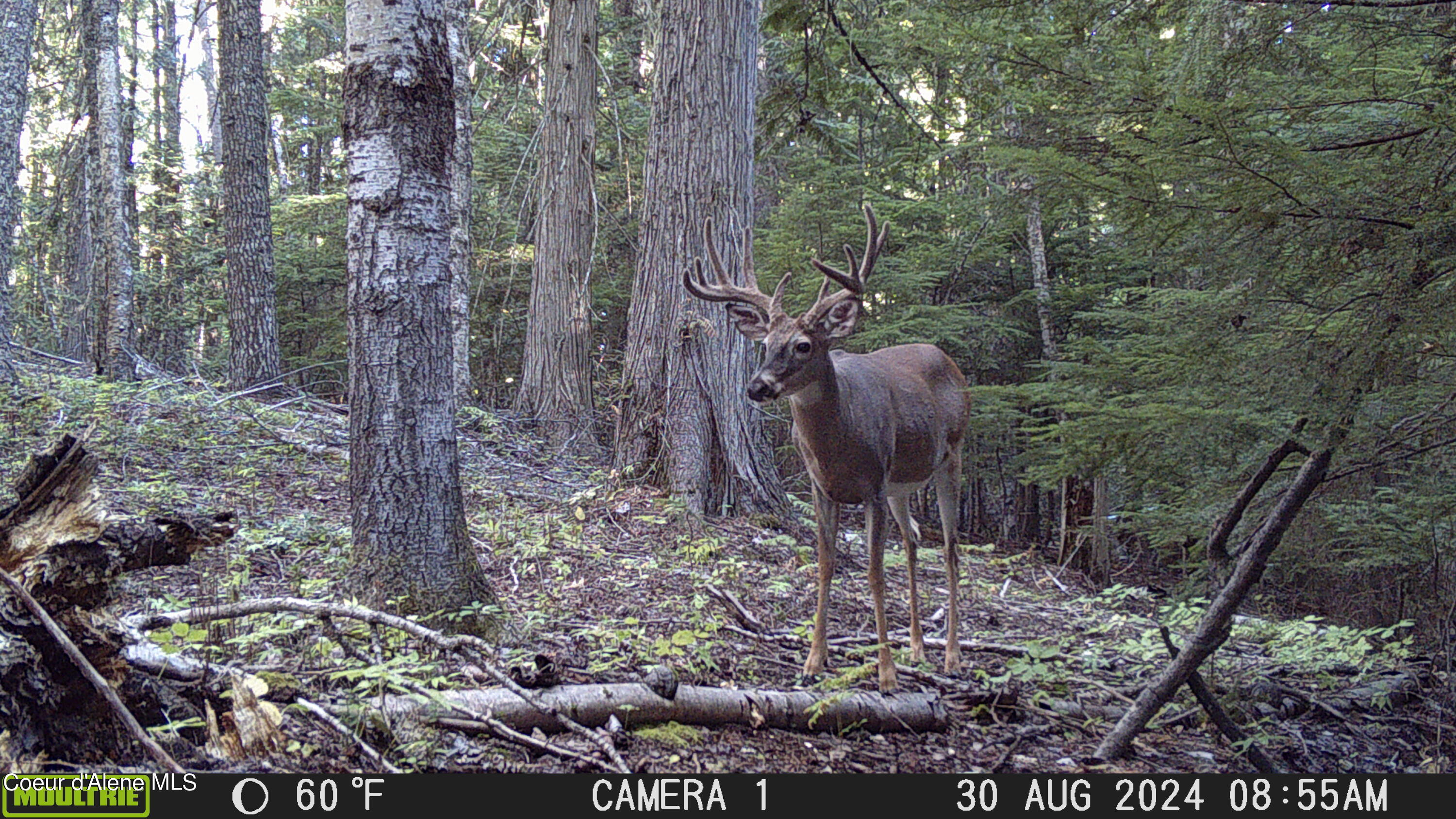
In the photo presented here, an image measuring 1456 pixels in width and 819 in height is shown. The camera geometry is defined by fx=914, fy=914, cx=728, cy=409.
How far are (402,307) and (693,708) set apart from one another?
226 cm

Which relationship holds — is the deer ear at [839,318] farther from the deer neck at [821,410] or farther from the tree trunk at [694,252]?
the tree trunk at [694,252]

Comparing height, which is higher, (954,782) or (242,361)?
(242,361)

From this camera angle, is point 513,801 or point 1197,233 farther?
point 1197,233

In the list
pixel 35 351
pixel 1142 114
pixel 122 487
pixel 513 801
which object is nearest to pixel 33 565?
pixel 513 801

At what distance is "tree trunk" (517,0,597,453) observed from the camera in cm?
1082

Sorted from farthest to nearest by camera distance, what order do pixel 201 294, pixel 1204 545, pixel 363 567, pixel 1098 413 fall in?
1. pixel 201 294
2. pixel 1098 413
3. pixel 1204 545
4. pixel 363 567

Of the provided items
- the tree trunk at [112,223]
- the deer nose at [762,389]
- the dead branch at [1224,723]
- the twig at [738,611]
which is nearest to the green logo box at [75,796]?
the deer nose at [762,389]

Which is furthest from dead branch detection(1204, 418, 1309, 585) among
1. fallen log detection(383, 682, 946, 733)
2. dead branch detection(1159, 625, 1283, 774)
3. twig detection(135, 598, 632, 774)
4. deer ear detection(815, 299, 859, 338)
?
twig detection(135, 598, 632, 774)

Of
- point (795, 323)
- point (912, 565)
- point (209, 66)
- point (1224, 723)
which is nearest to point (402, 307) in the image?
point (795, 323)

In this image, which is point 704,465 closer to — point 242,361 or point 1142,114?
point 1142,114

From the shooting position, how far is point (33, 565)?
300 cm

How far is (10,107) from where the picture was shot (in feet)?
29.6

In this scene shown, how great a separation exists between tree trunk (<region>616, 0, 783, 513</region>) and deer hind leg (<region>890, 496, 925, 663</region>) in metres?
2.04

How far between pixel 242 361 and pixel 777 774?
10.1 m
